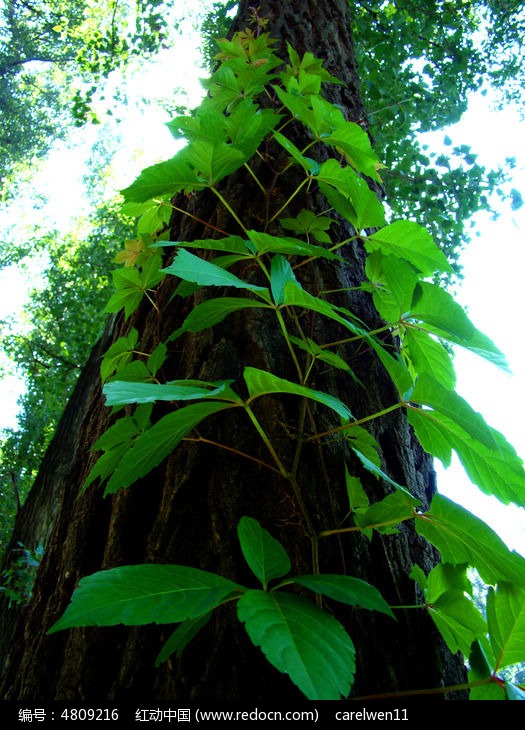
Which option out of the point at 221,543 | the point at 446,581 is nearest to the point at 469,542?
the point at 446,581

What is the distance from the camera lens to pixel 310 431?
0.70 meters

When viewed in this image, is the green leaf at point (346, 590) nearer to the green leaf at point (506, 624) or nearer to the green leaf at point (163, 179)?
the green leaf at point (506, 624)

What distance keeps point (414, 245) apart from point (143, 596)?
2.00 feet

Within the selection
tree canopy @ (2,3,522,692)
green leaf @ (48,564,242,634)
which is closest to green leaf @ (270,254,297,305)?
tree canopy @ (2,3,522,692)

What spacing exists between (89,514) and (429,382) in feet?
1.90

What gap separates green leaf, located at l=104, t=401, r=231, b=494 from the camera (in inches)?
19.5

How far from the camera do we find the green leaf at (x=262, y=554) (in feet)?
1.45

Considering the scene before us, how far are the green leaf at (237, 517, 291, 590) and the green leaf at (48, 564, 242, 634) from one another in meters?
0.04

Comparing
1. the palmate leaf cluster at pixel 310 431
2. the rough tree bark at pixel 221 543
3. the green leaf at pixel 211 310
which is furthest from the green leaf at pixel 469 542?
the green leaf at pixel 211 310

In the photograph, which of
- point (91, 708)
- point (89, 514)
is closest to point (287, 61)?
point (89, 514)

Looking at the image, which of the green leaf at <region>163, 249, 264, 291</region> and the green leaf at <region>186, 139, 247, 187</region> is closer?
the green leaf at <region>163, 249, 264, 291</region>

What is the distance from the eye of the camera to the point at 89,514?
0.78 m

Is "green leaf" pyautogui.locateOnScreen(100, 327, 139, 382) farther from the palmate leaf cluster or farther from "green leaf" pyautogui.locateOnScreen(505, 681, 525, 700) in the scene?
"green leaf" pyautogui.locateOnScreen(505, 681, 525, 700)

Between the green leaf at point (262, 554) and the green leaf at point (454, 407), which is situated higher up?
the green leaf at point (454, 407)
